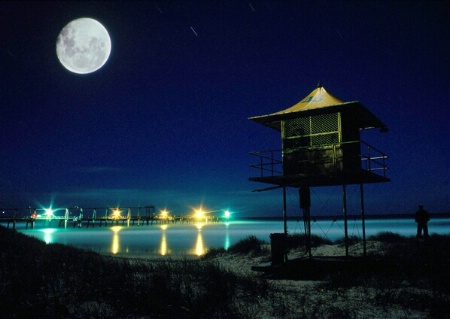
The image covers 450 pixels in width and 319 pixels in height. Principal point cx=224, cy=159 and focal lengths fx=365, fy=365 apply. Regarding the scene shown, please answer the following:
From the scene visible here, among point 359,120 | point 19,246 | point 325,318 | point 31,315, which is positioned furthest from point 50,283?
point 359,120

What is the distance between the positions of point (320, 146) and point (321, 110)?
1.54 metres

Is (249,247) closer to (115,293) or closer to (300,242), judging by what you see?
(300,242)

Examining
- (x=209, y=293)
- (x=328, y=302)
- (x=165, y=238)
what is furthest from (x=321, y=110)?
(x=165, y=238)

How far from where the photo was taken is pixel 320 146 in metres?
15.6

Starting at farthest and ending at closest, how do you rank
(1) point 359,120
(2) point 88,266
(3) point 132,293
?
(1) point 359,120 → (2) point 88,266 → (3) point 132,293

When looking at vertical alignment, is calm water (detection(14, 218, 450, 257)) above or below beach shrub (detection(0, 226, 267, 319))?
below

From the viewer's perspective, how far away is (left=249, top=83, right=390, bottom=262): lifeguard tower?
15.1 meters

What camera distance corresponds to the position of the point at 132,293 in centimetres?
969

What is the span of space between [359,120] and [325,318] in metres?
11.1

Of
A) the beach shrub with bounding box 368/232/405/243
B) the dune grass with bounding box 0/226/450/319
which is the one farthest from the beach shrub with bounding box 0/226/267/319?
the beach shrub with bounding box 368/232/405/243

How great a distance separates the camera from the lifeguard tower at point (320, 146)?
15.1 meters

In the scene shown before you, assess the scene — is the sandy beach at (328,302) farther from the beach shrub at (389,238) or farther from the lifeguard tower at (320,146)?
the beach shrub at (389,238)

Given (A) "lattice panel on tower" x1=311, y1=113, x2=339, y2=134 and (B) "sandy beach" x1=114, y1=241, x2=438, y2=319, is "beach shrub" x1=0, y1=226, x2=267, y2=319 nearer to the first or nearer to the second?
(B) "sandy beach" x1=114, y1=241, x2=438, y2=319

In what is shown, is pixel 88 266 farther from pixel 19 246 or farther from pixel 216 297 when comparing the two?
pixel 19 246
